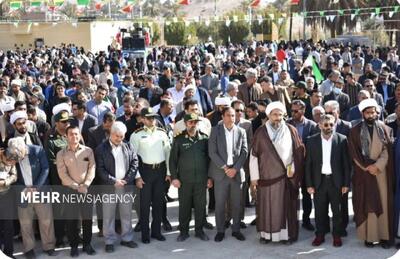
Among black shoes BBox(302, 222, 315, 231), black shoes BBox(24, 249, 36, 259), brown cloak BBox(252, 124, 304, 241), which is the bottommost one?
black shoes BBox(302, 222, 315, 231)

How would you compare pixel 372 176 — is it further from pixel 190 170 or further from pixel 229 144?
pixel 190 170

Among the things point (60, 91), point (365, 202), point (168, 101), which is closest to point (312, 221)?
point (365, 202)

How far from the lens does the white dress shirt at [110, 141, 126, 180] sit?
6059mm

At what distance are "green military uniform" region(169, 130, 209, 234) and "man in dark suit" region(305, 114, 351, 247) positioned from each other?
1.14 m

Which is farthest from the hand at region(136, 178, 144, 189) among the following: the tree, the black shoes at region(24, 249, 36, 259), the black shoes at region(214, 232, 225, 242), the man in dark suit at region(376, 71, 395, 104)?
the tree

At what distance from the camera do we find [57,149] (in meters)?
6.19

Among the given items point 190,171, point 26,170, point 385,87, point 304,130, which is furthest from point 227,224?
point 385,87

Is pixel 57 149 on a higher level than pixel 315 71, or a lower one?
lower

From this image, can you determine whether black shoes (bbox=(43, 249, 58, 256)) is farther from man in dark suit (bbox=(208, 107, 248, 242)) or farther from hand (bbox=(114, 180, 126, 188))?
man in dark suit (bbox=(208, 107, 248, 242))

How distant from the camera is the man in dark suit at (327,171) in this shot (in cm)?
607

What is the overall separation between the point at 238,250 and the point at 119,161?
158 cm

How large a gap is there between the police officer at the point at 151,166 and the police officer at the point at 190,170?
0.15 metres

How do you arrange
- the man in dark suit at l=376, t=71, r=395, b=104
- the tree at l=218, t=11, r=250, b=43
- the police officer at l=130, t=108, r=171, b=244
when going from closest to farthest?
the police officer at l=130, t=108, r=171, b=244
the man in dark suit at l=376, t=71, r=395, b=104
the tree at l=218, t=11, r=250, b=43

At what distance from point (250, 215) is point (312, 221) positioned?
0.78 meters
